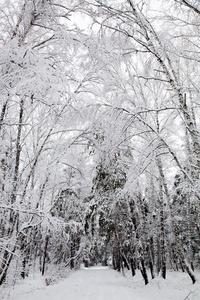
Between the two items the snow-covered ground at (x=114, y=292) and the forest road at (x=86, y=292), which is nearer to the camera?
the snow-covered ground at (x=114, y=292)

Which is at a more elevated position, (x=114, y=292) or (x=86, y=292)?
(x=114, y=292)

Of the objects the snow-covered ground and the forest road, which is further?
the forest road

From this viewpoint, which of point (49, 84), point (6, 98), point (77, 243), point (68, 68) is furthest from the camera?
point (77, 243)

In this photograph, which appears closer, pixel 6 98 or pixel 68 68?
pixel 6 98

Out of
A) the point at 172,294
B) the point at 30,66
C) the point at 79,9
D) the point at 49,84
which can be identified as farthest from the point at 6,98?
the point at 172,294

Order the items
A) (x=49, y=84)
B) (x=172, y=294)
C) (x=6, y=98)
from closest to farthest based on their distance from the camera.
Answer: (x=49, y=84)
(x=6, y=98)
(x=172, y=294)

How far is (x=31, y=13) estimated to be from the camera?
3.54 metres

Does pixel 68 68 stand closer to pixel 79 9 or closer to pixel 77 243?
pixel 79 9

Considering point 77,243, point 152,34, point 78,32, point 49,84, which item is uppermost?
point 152,34

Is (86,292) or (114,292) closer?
(114,292)

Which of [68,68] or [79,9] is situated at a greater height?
[79,9]

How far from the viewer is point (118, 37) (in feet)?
15.4

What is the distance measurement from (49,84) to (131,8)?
3458mm

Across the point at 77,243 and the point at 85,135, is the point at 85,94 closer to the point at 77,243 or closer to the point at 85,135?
the point at 85,135
